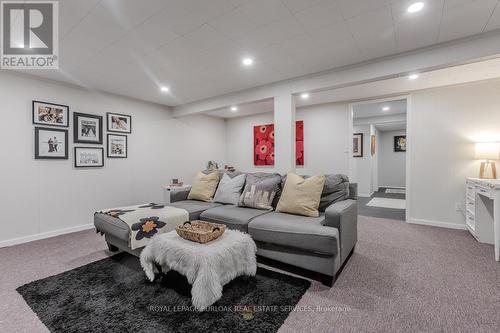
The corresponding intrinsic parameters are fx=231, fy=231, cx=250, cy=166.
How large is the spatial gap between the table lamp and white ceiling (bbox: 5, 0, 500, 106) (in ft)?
5.26

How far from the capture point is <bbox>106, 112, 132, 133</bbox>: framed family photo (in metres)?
4.01

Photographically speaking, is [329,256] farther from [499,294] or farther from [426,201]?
[426,201]

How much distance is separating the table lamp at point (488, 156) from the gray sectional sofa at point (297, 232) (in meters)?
1.98

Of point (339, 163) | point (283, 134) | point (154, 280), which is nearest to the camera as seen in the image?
point (154, 280)

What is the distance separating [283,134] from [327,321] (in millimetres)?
2454

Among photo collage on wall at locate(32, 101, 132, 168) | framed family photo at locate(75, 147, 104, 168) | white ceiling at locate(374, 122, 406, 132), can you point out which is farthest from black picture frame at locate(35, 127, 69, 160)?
white ceiling at locate(374, 122, 406, 132)

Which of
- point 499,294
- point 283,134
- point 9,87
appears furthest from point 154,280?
point 9,87

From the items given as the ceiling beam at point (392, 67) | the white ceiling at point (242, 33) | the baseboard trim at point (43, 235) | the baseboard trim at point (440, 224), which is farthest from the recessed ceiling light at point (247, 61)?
the baseboard trim at point (440, 224)

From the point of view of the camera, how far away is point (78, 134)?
11.9 feet

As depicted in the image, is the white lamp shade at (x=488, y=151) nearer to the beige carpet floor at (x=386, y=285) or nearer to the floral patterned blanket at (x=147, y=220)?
the beige carpet floor at (x=386, y=285)

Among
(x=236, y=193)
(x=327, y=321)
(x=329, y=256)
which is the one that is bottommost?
(x=327, y=321)

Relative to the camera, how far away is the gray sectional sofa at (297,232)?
191 centimetres

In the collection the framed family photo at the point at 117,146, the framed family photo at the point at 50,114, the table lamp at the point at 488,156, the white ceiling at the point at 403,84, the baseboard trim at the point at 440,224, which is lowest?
the baseboard trim at the point at 440,224

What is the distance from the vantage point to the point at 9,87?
118 inches
